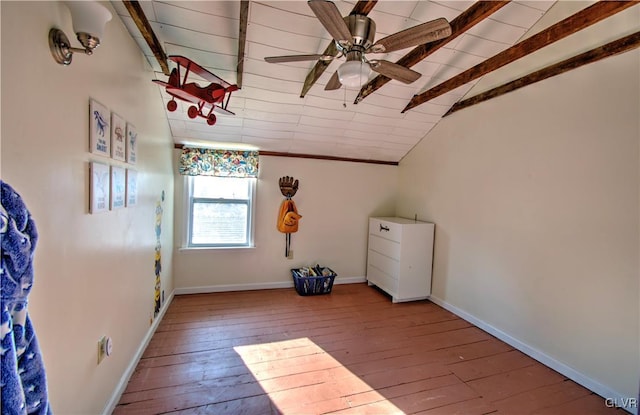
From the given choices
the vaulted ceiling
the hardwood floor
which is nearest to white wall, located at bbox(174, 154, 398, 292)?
the vaulted ceiling

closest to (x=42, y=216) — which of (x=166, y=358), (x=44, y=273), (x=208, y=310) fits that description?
(x=44, y=273)

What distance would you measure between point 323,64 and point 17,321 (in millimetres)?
2252

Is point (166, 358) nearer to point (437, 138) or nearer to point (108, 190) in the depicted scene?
point (108, 190)

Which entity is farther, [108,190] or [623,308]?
Result: [623,308]

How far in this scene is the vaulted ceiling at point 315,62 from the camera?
6.48 feet

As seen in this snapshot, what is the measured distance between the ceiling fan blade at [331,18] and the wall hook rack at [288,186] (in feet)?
8.37

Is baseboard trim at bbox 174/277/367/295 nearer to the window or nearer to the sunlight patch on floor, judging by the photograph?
the window

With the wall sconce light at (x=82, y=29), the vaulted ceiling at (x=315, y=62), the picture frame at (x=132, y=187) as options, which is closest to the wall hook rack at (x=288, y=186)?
the vaulted ceiling at (x=315, y=62)

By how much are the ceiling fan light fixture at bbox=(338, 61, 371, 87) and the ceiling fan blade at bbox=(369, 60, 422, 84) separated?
137mm

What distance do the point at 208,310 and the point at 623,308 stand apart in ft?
11.8

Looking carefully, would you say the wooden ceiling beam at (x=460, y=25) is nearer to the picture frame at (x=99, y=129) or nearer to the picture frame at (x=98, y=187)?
the picture frame at (x=99, y=129)

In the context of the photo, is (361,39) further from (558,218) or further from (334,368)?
(334,368)

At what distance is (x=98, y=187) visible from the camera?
1.53 metres

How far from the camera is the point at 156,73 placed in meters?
2.52
